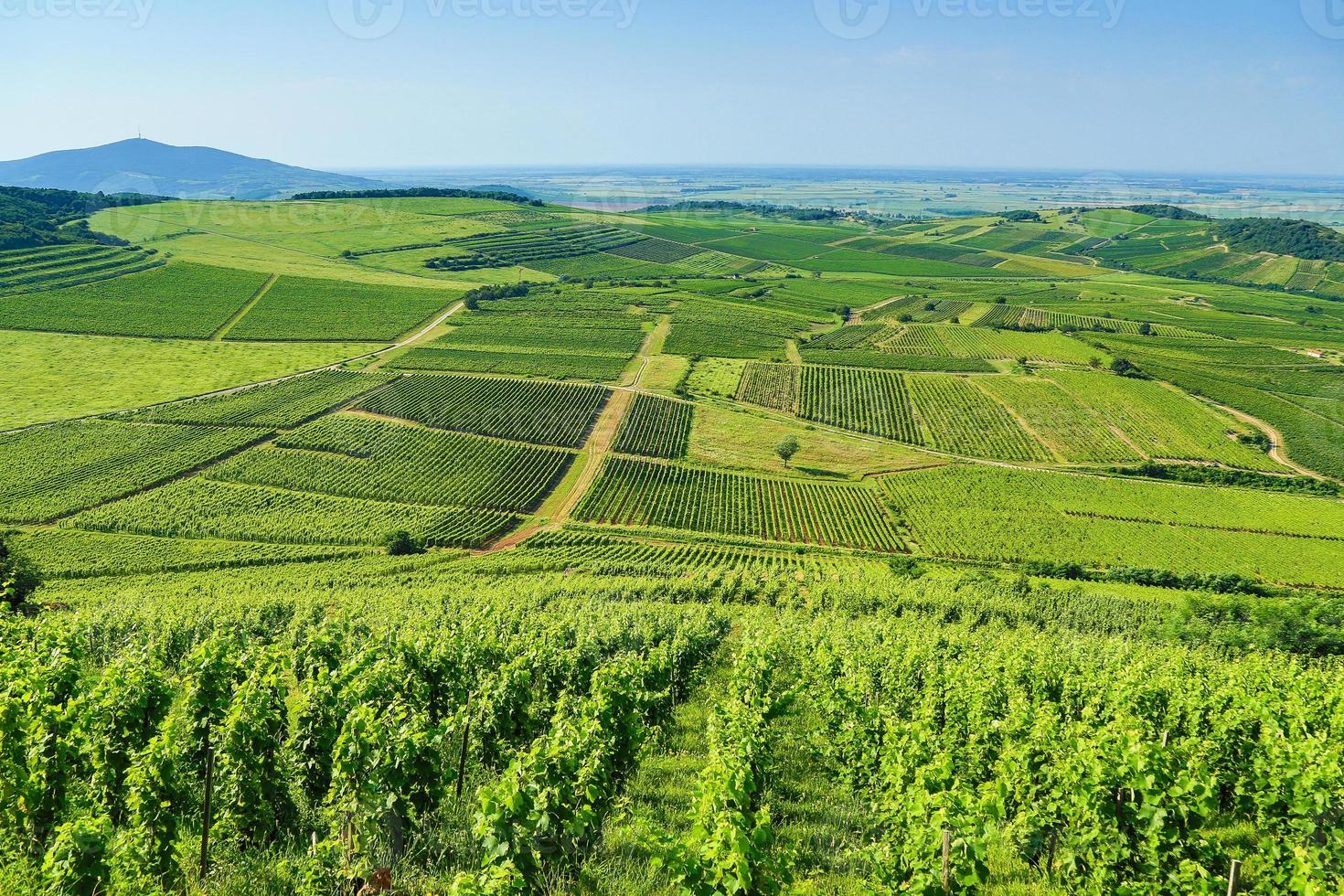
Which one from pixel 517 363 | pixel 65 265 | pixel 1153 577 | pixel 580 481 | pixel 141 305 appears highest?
pixel 65 265

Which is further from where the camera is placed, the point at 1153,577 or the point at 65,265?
the point at 65,265

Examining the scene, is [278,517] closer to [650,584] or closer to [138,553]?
[138,553]

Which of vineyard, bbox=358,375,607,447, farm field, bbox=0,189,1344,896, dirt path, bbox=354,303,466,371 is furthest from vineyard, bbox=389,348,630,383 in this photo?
vineyard, bbox=358,375,607,447

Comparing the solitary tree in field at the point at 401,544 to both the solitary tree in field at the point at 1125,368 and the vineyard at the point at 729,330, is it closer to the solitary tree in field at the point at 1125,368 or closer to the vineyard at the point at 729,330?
the vineyard at the point at 729,330

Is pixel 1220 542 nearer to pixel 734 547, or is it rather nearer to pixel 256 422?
pixel 734 547

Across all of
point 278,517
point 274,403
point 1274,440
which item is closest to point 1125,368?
point 1274,440

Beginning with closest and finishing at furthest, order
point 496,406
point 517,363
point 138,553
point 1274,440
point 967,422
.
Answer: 1. point 138,553
2. point 1274,440
3. point 496,406
4. point 967,422
5. point 517,363
